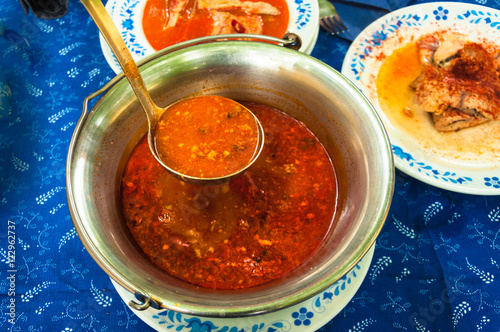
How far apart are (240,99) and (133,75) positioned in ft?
1.64

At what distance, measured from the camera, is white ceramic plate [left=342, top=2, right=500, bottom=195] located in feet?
4.75

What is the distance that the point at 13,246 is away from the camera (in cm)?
146

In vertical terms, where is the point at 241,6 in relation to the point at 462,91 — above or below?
above

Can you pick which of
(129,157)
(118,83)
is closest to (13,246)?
(129,157)

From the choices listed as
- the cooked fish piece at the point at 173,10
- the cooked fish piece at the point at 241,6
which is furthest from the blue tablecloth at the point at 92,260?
the cooked fish piece at the point at 241,6

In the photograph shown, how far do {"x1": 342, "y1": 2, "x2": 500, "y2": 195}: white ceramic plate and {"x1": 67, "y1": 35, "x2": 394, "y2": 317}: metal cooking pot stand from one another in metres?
0.41

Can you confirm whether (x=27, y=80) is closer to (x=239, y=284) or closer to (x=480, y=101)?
(x=239, y=284)

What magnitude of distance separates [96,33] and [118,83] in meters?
1.08

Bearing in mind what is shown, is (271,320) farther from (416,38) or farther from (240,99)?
(416,38)

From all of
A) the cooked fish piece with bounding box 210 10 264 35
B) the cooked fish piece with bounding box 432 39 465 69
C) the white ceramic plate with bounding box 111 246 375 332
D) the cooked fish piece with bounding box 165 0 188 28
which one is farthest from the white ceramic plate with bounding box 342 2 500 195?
the cooked fish piece with bounding box 165 0 188 28

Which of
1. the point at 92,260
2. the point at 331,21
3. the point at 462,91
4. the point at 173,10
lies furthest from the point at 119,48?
the point at 462,91

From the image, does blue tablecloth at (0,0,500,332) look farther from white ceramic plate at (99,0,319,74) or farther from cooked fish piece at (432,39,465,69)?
cooked fish piece at (432,39,465,69)

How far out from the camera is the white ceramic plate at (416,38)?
4.75 feet

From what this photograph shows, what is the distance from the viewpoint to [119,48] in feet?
3.54
